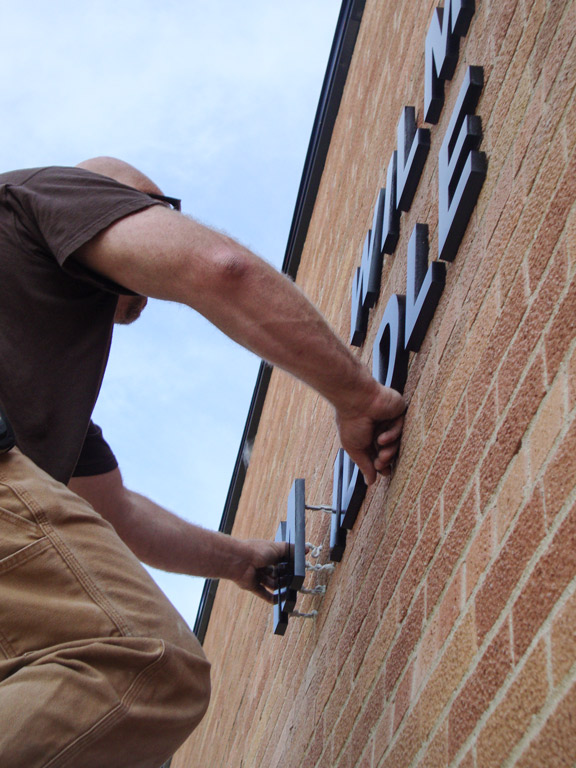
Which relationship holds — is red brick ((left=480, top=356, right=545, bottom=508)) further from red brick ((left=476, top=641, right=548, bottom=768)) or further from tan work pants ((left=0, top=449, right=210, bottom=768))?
tan work pants ((left=0, top=449, right=210, bottom=768))

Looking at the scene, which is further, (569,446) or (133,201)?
(133,201)

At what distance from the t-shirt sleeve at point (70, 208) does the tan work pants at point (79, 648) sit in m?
0.54

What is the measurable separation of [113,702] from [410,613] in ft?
2.24

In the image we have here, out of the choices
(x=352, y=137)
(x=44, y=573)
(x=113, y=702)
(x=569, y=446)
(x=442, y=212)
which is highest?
(x=352, y=137)

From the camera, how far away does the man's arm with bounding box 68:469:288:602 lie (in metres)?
3.43

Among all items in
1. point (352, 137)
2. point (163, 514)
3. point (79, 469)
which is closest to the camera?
point (79, 469)

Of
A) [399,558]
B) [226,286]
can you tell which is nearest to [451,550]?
[399,558]

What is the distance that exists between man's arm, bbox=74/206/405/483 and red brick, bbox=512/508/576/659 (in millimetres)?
941

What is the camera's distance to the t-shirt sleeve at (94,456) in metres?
3.32

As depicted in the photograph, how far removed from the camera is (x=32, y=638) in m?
1.64

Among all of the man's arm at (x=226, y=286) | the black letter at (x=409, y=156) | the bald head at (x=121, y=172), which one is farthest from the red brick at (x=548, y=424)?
the bald head at (x=121, y=172)

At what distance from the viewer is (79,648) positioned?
63.3 inches

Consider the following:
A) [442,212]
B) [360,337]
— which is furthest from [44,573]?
[360,337]

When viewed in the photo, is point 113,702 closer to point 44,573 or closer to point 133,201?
point 44,573
